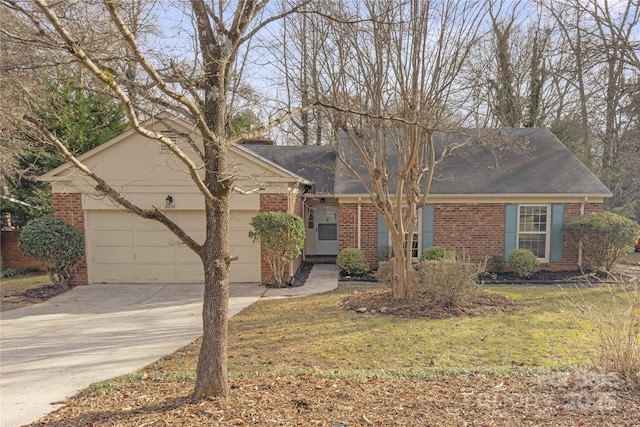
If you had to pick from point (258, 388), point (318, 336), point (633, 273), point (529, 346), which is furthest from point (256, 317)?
point (633, 273)

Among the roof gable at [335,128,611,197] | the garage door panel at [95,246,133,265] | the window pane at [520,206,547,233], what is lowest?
the garage door panel at [95,246,133,265]

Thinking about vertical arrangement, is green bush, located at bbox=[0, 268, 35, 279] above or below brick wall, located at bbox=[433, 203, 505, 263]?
below

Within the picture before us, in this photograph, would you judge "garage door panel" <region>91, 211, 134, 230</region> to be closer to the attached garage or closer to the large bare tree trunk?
the attached garage

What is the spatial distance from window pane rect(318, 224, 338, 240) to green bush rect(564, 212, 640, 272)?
741 centimetres

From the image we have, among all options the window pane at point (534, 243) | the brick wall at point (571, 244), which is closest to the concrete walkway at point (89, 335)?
the window pane at point (534, 243)

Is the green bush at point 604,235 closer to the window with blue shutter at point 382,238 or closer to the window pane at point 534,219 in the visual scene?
the window pane at point 534,219

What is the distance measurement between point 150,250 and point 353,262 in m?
5.71

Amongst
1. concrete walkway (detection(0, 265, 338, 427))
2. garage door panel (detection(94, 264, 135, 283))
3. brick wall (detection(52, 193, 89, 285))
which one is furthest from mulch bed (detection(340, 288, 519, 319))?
brick wall (detection(52, 193, 89, 285))

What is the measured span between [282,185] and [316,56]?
3.56 m

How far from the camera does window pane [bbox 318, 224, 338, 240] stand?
1453cm

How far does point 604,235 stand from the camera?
431 inches

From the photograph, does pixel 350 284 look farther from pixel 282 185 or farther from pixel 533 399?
pixel 533 399

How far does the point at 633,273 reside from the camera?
11477 millimetres

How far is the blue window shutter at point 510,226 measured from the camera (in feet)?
39.1
